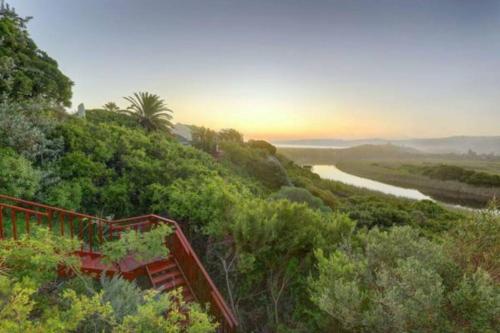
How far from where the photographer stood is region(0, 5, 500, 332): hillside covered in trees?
14.3 ft

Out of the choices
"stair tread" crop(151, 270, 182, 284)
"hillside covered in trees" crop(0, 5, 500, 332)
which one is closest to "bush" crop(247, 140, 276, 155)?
"hillside covered in trees" crop(0, 5, 500, 332)

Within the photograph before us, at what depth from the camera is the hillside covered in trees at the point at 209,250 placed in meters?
4.36

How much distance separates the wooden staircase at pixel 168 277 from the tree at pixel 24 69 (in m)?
10.0

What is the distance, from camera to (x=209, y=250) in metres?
9.45

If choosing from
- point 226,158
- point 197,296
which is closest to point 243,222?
point 197,296

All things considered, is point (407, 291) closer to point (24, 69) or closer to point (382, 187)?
point (24, 69)

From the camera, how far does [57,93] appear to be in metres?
14.9

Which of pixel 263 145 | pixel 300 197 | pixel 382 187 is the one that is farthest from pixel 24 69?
pixel 382 187

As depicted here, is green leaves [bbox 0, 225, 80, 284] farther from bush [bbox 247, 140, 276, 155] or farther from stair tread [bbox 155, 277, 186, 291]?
bush [bbox 247, 140, 276, 155]

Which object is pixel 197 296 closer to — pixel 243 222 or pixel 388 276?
pixel 243 222

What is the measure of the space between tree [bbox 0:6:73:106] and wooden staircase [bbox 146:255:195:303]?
32.9 feet

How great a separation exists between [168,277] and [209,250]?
1997mm

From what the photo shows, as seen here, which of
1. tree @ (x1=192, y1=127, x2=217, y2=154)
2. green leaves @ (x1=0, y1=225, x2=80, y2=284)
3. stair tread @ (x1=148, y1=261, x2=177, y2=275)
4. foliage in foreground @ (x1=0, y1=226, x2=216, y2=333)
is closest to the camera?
foliage in foreground @ (x1=0, y1=226, x2=216, y2=333)

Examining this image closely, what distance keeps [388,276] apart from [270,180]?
25.3 metres
